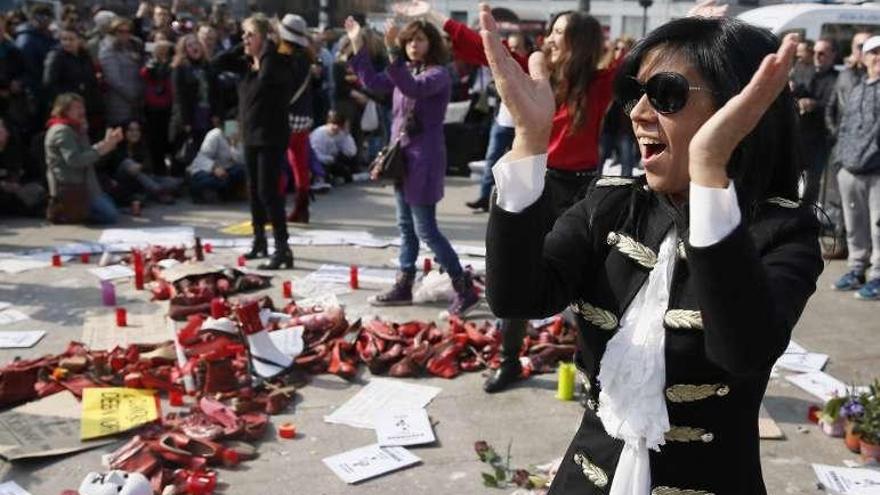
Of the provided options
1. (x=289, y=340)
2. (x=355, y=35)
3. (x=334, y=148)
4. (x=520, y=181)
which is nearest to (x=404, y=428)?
(x=289, y=340)

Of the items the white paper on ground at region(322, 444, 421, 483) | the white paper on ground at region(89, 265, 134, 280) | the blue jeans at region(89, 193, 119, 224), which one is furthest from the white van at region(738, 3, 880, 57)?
the white paper on ground at region(322, 444, 421, 483)

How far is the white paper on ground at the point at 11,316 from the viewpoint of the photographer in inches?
242

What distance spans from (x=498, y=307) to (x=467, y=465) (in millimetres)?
2626

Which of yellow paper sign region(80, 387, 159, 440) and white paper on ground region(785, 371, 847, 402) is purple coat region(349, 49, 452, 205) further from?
white paper on ground region(785, 371, 847, 402)

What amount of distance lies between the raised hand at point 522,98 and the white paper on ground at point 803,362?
→ 4.43 metres

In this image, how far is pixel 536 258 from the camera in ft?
5.59

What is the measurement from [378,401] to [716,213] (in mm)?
3693

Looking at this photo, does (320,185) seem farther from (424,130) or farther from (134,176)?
(424,130)

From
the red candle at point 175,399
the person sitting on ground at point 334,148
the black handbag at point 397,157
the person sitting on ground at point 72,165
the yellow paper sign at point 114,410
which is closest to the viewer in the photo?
the yellow paper sign at point 114,410

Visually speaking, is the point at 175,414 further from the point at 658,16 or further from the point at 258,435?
the point at 658,16

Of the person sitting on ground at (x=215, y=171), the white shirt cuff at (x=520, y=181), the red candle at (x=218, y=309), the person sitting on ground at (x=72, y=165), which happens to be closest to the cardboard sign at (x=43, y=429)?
the red candle at (x=218, y=309)

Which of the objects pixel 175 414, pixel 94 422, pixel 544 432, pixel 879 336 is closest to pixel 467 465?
pixel 544 432

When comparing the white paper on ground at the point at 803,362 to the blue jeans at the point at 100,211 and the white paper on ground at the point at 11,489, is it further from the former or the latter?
the blue jeans at the point at 100,211

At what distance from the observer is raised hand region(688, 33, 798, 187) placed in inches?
53.1
